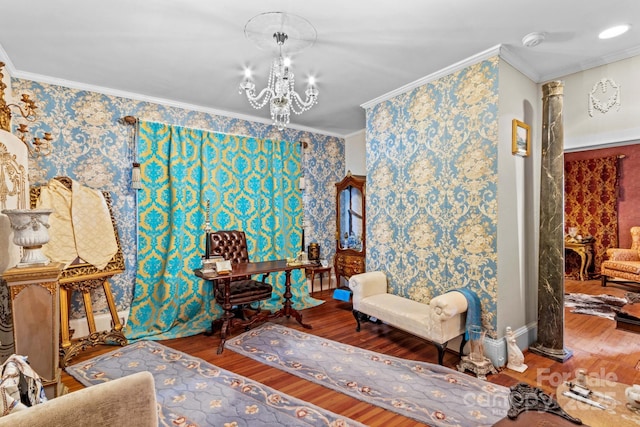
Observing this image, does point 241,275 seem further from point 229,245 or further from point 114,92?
point 114,92

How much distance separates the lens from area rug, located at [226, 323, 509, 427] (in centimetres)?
213

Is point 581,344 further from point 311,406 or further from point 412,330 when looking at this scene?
point 311,406

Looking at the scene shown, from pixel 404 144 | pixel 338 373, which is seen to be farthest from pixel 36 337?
pixel 404 144

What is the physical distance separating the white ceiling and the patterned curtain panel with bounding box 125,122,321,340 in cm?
77

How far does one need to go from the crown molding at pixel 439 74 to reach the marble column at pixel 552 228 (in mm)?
715

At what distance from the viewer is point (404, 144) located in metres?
3.58

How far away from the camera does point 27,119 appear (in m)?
3.14

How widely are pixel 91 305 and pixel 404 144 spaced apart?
3.77 m

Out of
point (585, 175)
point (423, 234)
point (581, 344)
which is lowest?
point (581, 344)

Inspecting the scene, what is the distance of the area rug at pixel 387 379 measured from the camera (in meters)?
2.13

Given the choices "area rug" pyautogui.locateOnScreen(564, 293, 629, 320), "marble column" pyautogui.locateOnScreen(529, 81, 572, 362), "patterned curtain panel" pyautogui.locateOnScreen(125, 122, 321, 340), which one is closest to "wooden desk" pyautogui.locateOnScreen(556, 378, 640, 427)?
"marble column" pyautogui.locateOnScreen(529, 81, 572, 362)

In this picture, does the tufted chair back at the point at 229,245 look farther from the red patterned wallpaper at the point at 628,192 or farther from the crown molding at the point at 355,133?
the red patterned wallpaper at the point at 628,192

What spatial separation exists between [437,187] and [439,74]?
112 centimetres

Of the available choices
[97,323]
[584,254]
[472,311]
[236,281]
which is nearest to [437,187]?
[472,311]
